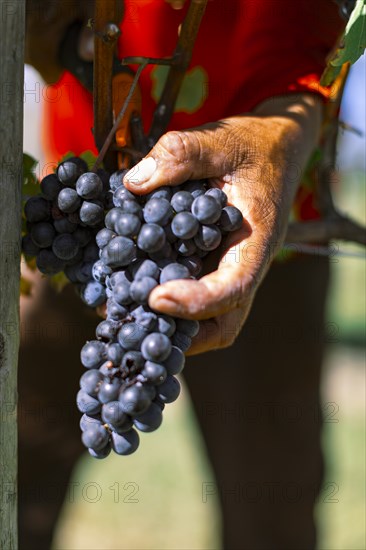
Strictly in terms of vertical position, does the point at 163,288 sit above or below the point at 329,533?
above

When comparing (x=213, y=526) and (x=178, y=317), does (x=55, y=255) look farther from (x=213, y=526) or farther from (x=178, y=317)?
(x=213, y=526)

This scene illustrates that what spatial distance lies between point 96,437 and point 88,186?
280 millimetres

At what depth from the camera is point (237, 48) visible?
4.58ft

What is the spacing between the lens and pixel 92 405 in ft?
2.63

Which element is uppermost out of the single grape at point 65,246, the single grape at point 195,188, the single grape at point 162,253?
the single grape at point 195,188

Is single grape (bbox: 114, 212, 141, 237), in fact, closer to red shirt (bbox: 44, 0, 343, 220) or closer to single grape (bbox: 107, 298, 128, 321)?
single grape (bbox: 107, 298, 128, 321)

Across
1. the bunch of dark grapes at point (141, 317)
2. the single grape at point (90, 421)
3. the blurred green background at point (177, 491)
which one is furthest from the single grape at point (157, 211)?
the blurred green background at point (177, 491)

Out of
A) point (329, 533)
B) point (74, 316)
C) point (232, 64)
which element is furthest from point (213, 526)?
point (232, 64)

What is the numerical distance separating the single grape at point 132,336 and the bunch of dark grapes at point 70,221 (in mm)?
142

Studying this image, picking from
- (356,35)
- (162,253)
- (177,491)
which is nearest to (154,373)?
(162,253)

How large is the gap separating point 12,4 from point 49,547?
1.43m

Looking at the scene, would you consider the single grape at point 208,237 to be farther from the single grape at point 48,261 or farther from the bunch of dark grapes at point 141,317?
the single grape at point 48,261

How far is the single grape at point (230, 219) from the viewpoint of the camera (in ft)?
2.77

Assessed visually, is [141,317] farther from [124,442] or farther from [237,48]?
[237,48]
